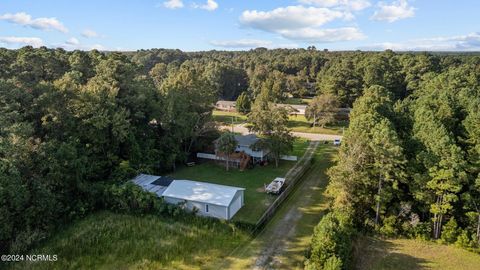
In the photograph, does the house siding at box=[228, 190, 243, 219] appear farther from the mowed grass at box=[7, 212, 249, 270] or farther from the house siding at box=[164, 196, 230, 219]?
→ the mowed grass at box=[7, 212, 249, 270]

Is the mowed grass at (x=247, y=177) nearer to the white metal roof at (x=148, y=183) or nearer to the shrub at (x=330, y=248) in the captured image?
the white metal roof at (x=148, y=183)

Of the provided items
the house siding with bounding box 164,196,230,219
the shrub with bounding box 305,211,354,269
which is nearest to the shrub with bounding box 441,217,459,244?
the shrub with bounding box 305,211,354,269

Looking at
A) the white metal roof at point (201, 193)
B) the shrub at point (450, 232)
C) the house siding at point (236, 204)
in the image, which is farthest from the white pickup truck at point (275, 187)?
the shrub at point (450, 232)

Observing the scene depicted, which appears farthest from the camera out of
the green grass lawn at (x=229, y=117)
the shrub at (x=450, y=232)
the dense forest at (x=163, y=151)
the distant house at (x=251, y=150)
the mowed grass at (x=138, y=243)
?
the green grass lawn at (x=229, y=117)

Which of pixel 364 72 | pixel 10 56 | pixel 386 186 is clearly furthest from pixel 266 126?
pixel 364 72

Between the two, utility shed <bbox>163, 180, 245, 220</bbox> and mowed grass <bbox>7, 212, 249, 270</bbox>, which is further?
utility shed <bbox>163, 180, 245, 220</bbox>

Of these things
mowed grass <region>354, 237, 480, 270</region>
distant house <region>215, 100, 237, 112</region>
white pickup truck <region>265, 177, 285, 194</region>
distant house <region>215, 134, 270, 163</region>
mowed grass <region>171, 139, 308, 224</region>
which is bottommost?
mowed grass <region>354, 237, 480, 270</region>

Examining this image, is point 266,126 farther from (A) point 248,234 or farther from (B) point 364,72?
(B) point 364,72
